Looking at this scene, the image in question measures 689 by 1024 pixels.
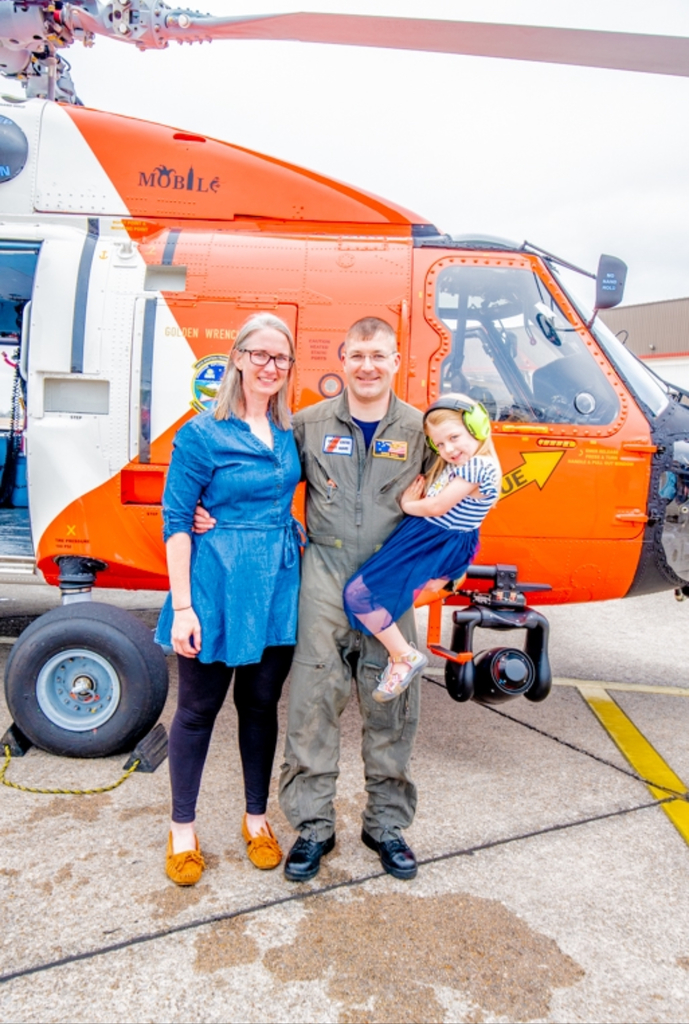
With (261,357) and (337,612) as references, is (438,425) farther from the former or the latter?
(337,612)

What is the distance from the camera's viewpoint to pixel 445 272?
4113 millimetres

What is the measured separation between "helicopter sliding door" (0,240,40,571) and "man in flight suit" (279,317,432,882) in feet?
6.95

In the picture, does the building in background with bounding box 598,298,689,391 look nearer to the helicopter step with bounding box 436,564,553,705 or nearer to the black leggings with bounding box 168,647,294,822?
the helicopter step with bounding box 436,564,553,705

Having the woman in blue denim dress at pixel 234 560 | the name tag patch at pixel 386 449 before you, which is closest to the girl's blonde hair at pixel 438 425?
the name tag patch at pixel 386 449

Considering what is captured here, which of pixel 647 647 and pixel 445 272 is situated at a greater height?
pixel 445 272

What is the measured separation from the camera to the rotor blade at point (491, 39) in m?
3.27

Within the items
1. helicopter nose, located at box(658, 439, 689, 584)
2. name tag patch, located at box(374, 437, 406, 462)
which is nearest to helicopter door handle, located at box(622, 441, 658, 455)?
helicopter nose, located at box(658, 439, 689, 584)

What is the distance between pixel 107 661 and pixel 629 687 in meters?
3.79

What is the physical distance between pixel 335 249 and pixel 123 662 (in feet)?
8.04

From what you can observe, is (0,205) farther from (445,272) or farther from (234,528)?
(234,528)

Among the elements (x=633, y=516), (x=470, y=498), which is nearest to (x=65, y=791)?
(x=470, y=498)

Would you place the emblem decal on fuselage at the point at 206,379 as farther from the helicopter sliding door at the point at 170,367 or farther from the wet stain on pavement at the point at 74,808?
the wet stain on pavement at the point at 74,808

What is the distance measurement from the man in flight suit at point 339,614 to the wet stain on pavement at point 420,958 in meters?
0.24

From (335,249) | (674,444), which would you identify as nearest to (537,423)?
(674,444)
